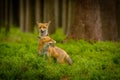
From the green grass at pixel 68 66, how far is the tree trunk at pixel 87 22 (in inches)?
19.5

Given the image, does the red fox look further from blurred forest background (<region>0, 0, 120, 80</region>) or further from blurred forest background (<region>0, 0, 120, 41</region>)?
blurred forest background (<region>0, 0, 120, 41</region>)

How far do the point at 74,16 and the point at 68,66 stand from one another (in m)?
4.98

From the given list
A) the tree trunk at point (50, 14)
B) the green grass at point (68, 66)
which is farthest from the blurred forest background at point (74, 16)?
the green grass at point (68, 66)

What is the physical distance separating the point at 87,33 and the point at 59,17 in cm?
918

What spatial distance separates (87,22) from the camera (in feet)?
45.1

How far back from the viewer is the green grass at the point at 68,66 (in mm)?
9523

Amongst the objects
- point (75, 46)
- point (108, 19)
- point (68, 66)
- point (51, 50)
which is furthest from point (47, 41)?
point (108, 19)

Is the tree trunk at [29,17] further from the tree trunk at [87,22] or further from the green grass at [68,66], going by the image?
the green grass at [68,66]

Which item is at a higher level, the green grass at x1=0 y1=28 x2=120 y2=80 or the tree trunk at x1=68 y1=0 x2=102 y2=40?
the tree trunk at x1=68 y1=0 x2=102 y2=40

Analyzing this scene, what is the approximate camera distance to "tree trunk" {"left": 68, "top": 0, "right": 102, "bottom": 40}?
1374cm

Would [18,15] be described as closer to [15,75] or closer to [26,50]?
[26,50]

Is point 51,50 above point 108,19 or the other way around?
the other way around

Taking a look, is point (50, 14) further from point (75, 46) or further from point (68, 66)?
point (68, 66)

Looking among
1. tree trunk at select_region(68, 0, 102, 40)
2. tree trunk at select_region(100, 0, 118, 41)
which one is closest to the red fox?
tree trunk at select_region(68, 0, 102, 40)
